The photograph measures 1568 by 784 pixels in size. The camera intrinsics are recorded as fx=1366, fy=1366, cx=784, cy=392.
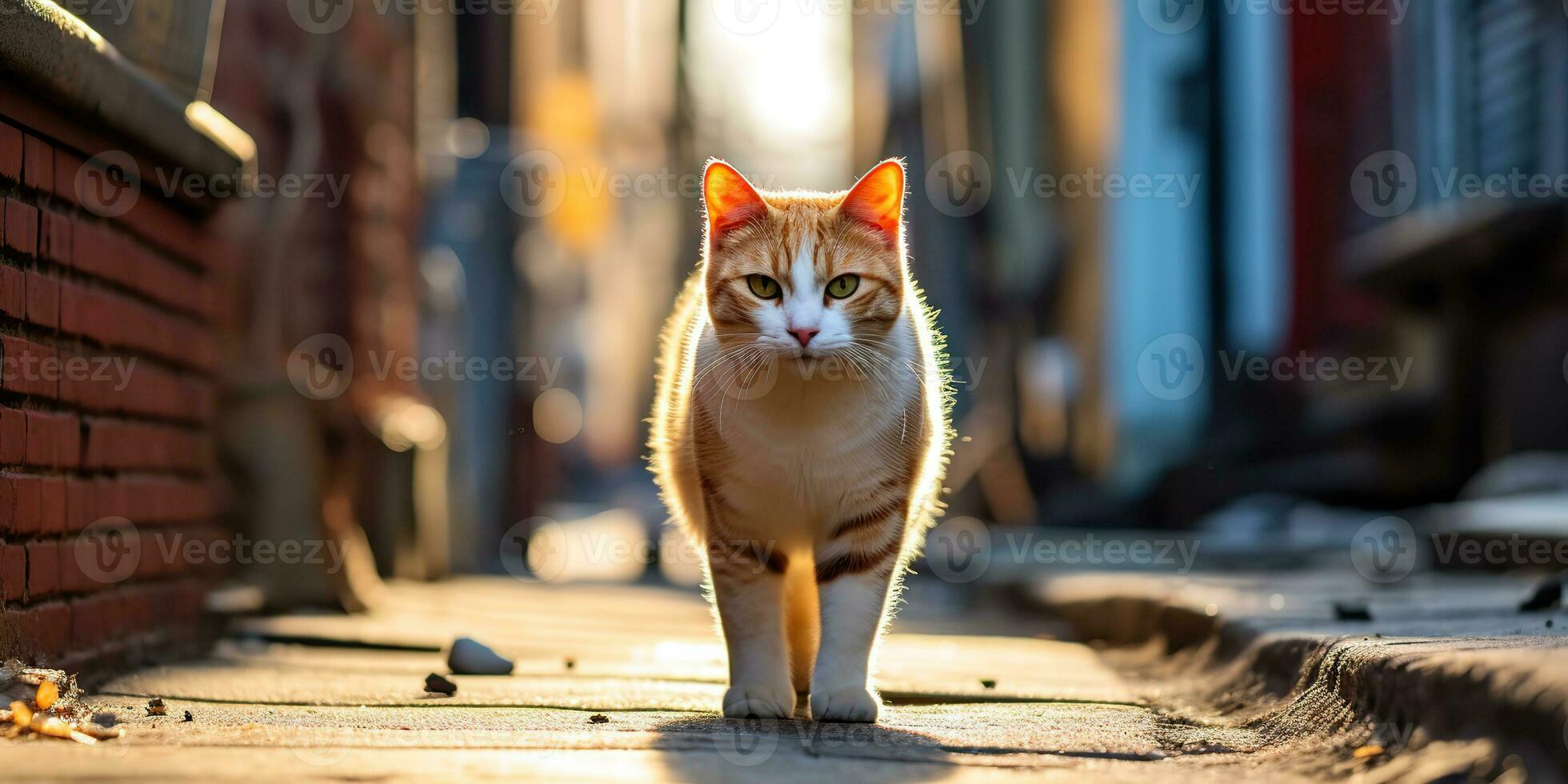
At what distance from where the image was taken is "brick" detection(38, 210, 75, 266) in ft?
8.21

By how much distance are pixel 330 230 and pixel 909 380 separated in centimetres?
464

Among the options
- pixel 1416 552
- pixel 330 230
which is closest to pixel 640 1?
pixel 330 230

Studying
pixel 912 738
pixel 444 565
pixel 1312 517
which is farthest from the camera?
pixel 1312 517

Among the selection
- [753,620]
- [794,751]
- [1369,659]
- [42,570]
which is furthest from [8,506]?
[1369,659]

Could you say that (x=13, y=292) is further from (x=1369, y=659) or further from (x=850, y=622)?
(x=1369, y=659)

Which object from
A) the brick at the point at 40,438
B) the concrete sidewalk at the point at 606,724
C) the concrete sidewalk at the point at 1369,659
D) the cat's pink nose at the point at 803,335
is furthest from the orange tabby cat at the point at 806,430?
the brick at the point at 40,438

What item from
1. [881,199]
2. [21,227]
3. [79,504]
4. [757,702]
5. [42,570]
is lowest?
[757,702]

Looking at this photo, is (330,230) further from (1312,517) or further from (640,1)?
(640,1)

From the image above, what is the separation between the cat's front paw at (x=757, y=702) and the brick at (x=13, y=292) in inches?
55.7

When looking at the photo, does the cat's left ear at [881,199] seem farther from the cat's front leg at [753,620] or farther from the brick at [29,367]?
the brick at [29,367]

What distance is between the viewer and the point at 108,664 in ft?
9.18

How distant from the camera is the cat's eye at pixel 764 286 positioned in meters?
2.70

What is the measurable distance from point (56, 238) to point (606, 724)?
55.2 inches

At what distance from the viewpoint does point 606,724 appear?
7.29 feet
